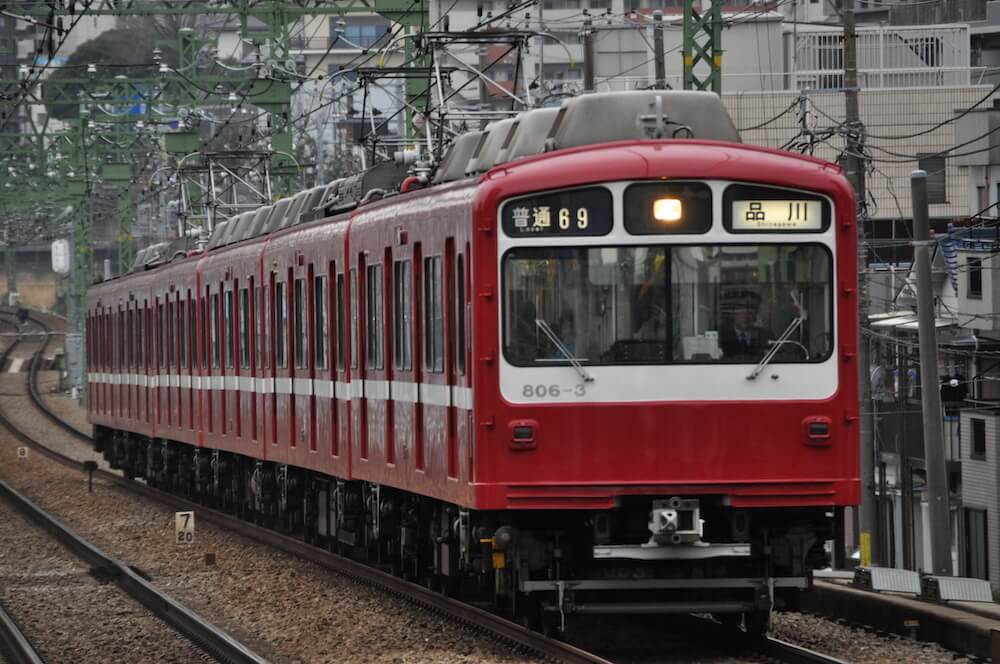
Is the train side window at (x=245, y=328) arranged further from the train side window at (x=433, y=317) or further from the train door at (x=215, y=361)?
the train side window at (x=433, y=317)

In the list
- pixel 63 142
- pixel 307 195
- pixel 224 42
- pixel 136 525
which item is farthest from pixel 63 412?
pixel 224 42

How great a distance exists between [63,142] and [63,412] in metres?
7.13

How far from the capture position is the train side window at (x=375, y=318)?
45.6ft

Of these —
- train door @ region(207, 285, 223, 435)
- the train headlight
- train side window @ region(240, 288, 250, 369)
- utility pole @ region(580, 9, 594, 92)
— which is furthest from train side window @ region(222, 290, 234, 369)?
the train headlight

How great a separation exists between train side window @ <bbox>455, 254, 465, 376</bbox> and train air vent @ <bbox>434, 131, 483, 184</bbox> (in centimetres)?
122

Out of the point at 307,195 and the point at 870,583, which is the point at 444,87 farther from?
the point at 870,583

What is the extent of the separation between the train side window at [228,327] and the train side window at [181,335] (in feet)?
9.12

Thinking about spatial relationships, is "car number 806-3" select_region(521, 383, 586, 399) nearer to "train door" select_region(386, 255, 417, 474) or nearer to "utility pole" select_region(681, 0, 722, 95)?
"train door" select_region(386, 255, 417, 474)

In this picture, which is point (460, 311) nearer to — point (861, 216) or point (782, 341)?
point (782, 341)

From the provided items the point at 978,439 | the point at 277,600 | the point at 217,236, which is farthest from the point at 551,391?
the point at 978,439

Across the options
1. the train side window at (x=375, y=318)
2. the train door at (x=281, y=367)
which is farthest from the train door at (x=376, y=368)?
the train door at (x=281, y=367)

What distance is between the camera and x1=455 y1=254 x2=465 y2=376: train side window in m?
11.4

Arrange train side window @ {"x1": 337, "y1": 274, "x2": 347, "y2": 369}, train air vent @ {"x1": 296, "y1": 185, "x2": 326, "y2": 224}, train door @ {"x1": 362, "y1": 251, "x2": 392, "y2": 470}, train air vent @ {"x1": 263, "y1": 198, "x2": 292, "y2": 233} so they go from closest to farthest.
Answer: train door @ {"x1": 362, "y1": 251, "x2": 392, "y2": 470}
train side window @ {"x1": 337, "y1": 274, "x2": 347, "y2": 369}
train air vent @ {"x1": 296, "y1": 185, "x2": 326, "y2": 224}
train air vent @ {"x1": 263, "y1": 198, "x2": 292, "y2": 233}

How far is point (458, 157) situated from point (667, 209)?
2341 millimetres
